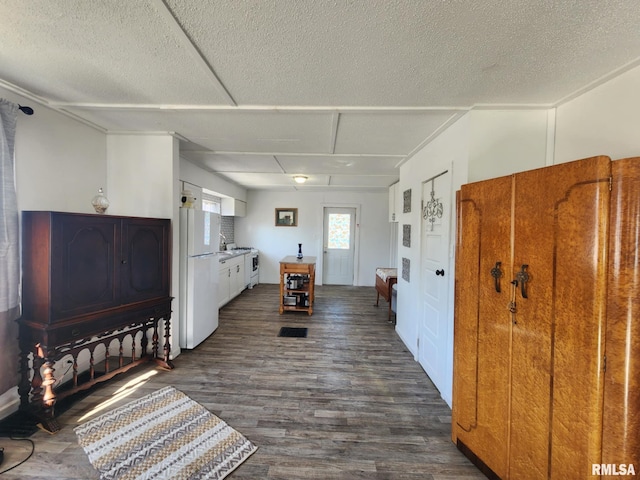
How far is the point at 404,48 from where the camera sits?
125 centimetres

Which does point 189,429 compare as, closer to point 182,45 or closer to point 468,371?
point 468,371

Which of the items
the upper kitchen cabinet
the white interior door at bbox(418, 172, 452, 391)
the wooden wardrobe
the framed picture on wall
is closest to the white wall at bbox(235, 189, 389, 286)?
the framed picture on wall

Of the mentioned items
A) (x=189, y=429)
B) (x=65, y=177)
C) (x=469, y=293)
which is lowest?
(x=189, y=429)

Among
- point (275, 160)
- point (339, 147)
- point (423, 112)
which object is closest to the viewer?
point (423, 112)

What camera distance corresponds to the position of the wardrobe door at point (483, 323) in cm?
133

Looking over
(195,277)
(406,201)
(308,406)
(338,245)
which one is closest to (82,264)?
(195,277)

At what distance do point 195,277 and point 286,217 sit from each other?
3.53 m

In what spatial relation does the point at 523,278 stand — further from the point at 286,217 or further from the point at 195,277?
the point at 286,217

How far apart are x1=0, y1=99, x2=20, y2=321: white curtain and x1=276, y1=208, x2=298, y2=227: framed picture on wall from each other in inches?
181

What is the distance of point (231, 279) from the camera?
4.68 meters

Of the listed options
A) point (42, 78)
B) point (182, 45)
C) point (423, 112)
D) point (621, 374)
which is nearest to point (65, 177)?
point (42, 78)

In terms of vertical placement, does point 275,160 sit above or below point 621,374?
above

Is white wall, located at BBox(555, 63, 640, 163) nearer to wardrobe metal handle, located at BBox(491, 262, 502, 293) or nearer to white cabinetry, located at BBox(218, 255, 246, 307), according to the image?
wardrobe metal handle, located at BBox(491, 262, 502, 293)

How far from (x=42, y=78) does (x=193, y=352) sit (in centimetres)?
266
